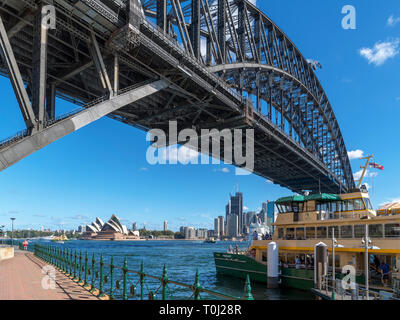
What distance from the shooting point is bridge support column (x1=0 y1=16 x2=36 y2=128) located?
12.6m

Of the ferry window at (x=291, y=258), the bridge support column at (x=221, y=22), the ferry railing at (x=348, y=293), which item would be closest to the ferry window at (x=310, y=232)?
the ferry window at (x=291, y=258)

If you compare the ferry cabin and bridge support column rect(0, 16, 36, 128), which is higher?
bridge support column rect(0, 16, 36, 128)

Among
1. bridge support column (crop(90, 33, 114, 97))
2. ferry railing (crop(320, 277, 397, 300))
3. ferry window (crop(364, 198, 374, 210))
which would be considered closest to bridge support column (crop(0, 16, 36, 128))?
bridge support column (crop(90, 33, 114, 97))

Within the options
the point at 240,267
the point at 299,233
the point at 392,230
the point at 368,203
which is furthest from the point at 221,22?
the point at 392,230

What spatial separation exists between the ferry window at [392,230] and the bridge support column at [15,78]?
20.6 m

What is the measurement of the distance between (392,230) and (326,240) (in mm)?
4827

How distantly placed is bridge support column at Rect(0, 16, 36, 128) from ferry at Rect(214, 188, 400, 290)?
1719cm

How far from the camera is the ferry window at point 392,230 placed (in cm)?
2002

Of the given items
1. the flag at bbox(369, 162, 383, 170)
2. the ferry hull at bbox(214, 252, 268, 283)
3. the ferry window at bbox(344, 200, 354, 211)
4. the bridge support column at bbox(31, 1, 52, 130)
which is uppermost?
the bridge support column at bbox(31, 1, 52, 130)

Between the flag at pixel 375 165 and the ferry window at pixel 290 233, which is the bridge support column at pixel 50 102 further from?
the flag at pixel 375 165

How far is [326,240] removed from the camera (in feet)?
78.9

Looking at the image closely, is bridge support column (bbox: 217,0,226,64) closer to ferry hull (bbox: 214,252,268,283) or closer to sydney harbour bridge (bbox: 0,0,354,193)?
sydney harbour bridge (bbox: 0,0,354,193)

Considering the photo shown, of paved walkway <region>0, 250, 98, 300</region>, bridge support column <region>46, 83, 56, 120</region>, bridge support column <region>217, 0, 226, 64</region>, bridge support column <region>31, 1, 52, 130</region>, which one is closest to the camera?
paved walkway <region>0, 250, 98, 300</region>
